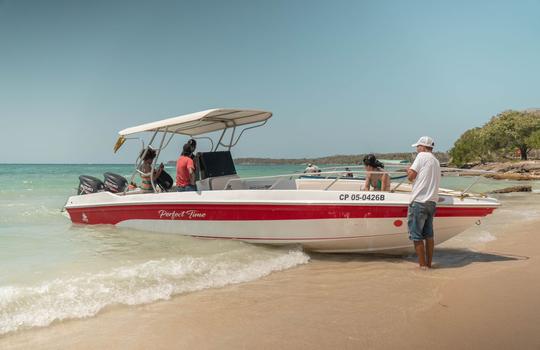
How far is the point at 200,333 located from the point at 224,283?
63.2 inches

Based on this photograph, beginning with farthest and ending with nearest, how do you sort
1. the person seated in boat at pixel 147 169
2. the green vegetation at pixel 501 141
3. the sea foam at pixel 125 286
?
1. the green vegetation at pixel 501 141
2. the person seated in boat at pixel 147 169
3. the sea foam at pixel 125 286

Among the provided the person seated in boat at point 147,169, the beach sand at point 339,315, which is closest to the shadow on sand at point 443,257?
the beach sand at point 339,315

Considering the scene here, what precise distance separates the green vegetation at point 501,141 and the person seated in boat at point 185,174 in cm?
6077

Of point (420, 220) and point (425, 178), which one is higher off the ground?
point (425, 178)

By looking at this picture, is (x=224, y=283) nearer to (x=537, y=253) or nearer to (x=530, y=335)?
(x=530, y=335)

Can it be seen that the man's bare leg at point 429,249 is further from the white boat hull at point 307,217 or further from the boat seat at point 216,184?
the boat seat at point 216,184

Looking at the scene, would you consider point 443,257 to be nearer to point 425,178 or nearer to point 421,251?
point 421,251

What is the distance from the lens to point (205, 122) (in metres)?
8.69

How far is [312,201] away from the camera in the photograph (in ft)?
21.0

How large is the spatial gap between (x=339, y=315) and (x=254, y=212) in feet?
9.83

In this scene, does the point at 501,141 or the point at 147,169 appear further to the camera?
the point at 501,141

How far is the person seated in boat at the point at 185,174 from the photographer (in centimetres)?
768

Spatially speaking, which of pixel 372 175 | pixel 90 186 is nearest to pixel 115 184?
pixel 90 186

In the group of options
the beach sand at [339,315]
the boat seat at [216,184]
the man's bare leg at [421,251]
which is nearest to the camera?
the beach sand at [339,315]
